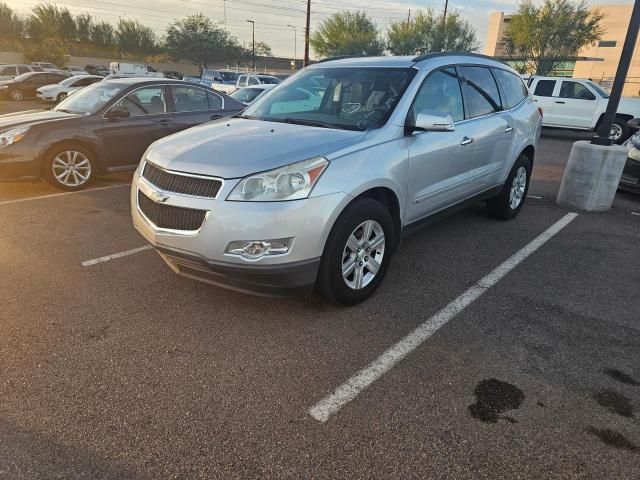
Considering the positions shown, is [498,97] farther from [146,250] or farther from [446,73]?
[146,250]

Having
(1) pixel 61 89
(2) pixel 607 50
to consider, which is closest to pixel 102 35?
(1) pixel 61 89

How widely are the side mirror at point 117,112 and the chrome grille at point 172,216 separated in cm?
409

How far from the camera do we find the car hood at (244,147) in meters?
3.02

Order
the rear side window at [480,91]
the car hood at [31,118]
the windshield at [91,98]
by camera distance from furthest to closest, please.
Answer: the windshield at [91,98]
the car hood at [31,118]
the rear side window at [480,91]

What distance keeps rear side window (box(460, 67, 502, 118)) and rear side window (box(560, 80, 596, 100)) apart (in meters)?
11.4

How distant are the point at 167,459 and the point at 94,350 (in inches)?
44.5

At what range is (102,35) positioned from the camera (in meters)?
64.1

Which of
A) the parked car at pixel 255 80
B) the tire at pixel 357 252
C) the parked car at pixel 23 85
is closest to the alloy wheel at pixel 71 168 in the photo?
the tire at pixel 357 252

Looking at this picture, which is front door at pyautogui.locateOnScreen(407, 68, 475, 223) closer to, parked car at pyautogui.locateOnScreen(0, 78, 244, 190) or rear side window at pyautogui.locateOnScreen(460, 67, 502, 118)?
rear side window at pyautogui.locateOnScreen(460, 67, 502, 118)

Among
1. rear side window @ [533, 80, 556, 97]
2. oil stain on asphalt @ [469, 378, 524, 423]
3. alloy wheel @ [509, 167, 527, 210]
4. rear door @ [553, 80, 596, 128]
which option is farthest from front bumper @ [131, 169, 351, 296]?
rear side window @ [533, 80, 556, 97]

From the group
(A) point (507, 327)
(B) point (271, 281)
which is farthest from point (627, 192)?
(B) point (271, 281)

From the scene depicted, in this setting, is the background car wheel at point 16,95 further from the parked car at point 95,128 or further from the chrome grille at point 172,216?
the chrome grille at point 172,216

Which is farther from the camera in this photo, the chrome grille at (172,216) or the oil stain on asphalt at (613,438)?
the chrome grille at (172,216)

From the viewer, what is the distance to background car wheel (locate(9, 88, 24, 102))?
77.1ft
